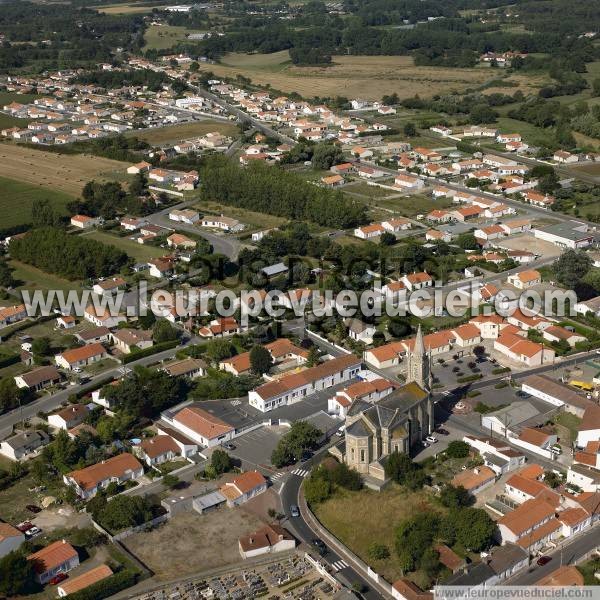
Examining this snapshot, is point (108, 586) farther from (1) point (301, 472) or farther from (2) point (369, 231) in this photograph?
(2) point (369, 231)

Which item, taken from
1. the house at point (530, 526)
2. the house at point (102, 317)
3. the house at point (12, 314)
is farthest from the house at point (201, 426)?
the house at point (12, 314)

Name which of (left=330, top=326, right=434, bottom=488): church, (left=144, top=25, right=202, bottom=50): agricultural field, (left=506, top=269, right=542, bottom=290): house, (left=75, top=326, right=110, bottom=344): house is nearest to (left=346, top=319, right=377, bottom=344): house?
(left=330, top=326, right=434, bottom=488): church

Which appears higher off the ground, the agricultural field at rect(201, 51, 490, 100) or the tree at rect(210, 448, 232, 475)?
the agricultural field at rect(201, 51, 490, 100)

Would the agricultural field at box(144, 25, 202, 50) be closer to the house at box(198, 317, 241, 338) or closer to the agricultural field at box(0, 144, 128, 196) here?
the agricultural field at box(0, 144, 128, 196)

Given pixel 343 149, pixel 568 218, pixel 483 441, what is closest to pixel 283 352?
pixel 483 441

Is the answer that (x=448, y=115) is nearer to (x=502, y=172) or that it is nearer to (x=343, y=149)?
(x=343, y=149)

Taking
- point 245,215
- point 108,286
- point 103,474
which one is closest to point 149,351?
point 108,286
